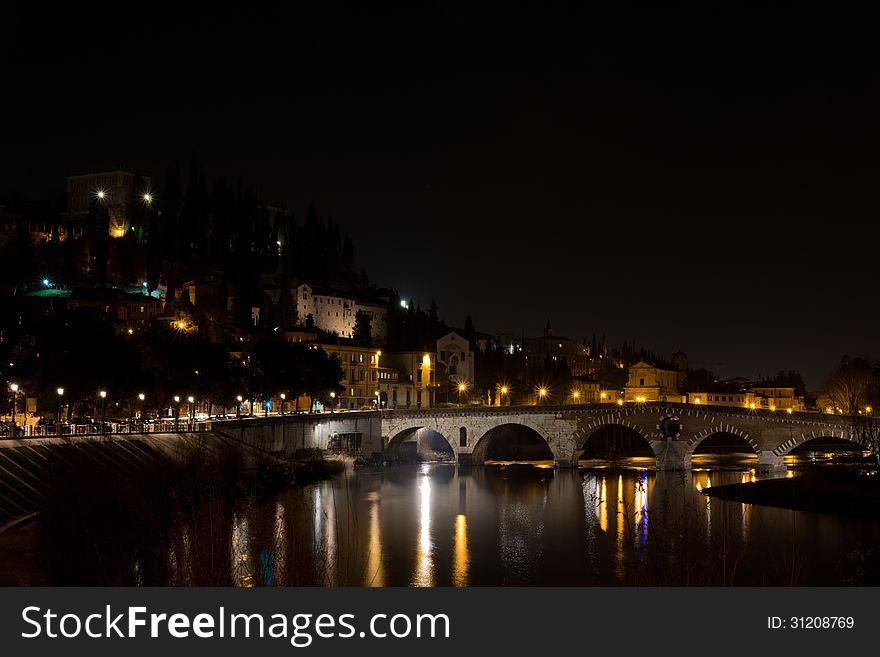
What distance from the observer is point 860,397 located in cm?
7862

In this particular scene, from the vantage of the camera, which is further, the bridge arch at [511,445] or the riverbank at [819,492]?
the bridge arch at [511,445]

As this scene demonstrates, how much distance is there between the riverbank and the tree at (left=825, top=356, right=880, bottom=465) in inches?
134

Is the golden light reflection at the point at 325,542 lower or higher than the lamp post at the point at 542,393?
lower

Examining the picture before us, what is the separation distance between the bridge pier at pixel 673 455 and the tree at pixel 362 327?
55369 mm

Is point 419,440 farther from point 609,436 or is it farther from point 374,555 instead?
point 374,555

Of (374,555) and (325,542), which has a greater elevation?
(325,542)

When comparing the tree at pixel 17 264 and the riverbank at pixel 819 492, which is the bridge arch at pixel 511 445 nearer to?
the riverbank at pixel 819 492

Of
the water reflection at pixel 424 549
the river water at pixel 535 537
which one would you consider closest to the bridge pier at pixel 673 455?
the river water at pixel 535 537

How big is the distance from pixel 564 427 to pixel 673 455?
28.9 ft

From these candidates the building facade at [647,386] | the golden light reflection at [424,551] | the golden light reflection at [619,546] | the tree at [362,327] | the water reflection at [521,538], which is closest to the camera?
the water reflection at [521,538]

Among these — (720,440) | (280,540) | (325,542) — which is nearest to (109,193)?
(720,440)

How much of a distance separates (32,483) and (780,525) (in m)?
30.1

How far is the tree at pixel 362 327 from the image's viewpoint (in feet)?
378

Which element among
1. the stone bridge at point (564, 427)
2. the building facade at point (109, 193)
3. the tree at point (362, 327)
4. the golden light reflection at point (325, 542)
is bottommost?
the golden light reflection at point (325, 542)
